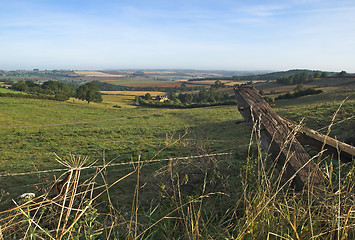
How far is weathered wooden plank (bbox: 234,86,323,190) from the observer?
2.25 m

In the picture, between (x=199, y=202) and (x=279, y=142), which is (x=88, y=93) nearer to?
(x=199, y=202)

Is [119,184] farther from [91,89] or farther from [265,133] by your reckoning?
[91,89]

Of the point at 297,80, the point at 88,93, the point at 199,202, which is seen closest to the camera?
the point at 199,202

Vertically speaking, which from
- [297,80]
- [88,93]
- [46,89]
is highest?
[297,80]

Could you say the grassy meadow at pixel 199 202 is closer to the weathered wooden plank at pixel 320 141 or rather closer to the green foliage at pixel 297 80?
the weathered wooden plank at pixel 320 141

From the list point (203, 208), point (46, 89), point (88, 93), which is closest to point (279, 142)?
point (203, 208)

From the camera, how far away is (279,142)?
2562mm

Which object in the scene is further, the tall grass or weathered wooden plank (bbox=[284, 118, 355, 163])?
weathered wooden plank (bbox=[284, 118, 355, 163])

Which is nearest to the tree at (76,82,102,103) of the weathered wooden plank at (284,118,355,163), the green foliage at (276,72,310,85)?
the green foliage at (276,72,310,85)

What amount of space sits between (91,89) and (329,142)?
73.6 meters

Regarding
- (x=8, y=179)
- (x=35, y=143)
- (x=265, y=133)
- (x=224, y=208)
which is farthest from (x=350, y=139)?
(x=35, y=143)

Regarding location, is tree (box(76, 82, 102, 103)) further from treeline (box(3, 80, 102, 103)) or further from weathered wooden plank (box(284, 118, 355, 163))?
weathered wooden plank (box(284, 118, 355, 163))

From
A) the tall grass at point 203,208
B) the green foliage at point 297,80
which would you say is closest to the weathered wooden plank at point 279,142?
the tall grass at point 203,208

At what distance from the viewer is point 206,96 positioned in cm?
8512
